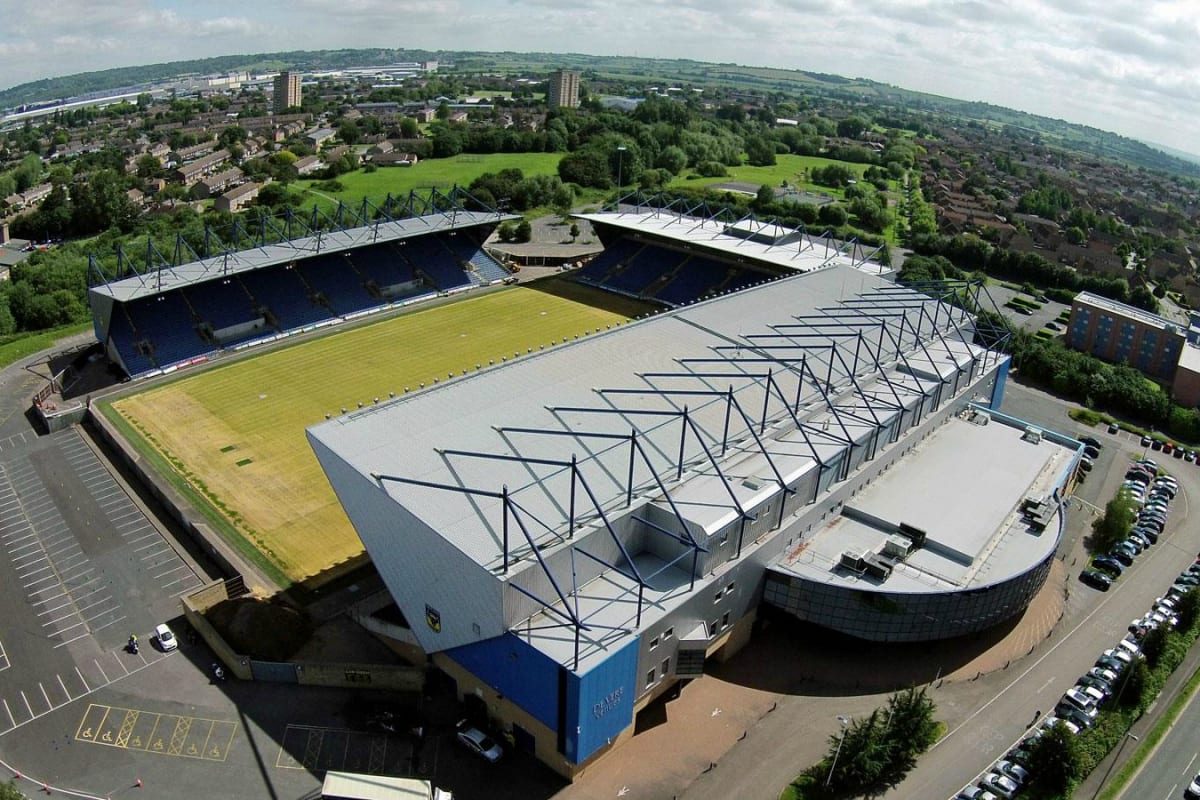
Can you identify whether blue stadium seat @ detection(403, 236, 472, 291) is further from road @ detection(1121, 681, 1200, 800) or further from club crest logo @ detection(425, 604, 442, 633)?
road @ detection(1121, 681, 1200, 800)

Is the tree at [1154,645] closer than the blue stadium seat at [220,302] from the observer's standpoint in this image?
Answer: Yes

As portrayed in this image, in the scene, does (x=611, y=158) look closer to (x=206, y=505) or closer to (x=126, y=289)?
(x=126, y=289)

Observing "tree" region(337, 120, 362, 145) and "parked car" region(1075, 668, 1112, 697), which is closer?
"parked car" region(1075, 668, 1112, 697)

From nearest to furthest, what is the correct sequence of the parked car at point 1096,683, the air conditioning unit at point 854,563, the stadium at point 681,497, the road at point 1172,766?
the stadium at point 681,497 → the road at point 1172,766 → the parked car at point 1096,683 → the air conditioning unit at point 854,563

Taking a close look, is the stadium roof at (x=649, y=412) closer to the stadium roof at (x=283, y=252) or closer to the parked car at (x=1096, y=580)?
the parked car at (x=1096, y=580)

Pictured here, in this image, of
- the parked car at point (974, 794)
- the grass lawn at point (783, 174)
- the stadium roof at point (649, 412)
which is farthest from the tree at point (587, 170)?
the parked car at point (974, 794)

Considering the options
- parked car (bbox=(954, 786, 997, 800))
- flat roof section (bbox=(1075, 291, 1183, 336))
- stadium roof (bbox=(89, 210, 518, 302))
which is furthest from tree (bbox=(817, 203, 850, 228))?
parked car (bbox=(954, 786, 997, 800))

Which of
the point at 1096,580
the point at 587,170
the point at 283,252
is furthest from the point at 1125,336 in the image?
the point at 587,170
